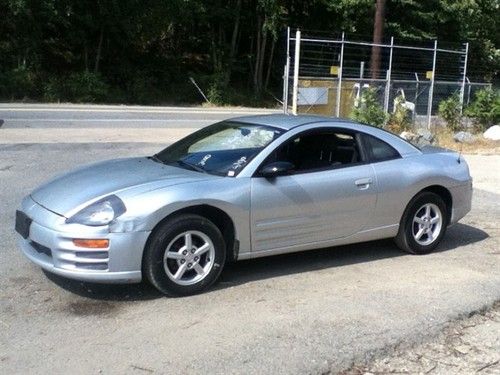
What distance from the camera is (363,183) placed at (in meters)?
5.92

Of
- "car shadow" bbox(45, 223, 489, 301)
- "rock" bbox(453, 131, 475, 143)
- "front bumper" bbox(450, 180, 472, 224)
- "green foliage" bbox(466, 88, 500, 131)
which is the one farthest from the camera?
"green foliage" bbox(466, 88, 500, 131)

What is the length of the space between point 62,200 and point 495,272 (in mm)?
3861

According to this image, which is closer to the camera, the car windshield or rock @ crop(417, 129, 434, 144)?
the car windshield

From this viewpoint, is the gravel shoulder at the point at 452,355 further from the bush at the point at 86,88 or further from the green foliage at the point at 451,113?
the bush at the point at 86,88

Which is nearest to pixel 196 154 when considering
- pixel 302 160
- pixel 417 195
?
pixel 302 160

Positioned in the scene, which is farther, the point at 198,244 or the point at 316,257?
the point at 316,257

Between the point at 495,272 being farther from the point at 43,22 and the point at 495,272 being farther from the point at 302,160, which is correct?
the point at 43,22

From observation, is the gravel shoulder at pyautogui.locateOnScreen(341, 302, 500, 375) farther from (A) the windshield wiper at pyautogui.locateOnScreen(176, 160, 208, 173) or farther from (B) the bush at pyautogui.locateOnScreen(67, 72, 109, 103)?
(B) the bush at pyautogui.locateOnScreen(67, 72, 109, 103)

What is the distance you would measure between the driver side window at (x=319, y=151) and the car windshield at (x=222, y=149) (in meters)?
0.18

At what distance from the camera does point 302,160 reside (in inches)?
231

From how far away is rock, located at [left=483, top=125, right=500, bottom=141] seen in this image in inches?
678

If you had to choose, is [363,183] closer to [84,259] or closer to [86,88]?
[84,259]

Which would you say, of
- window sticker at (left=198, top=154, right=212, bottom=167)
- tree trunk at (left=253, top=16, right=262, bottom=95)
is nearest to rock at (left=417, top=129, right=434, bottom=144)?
window sticker at (left=198, top=154, right=212, bottom=167)

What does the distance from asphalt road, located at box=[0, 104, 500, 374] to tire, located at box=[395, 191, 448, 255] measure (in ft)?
0.44
